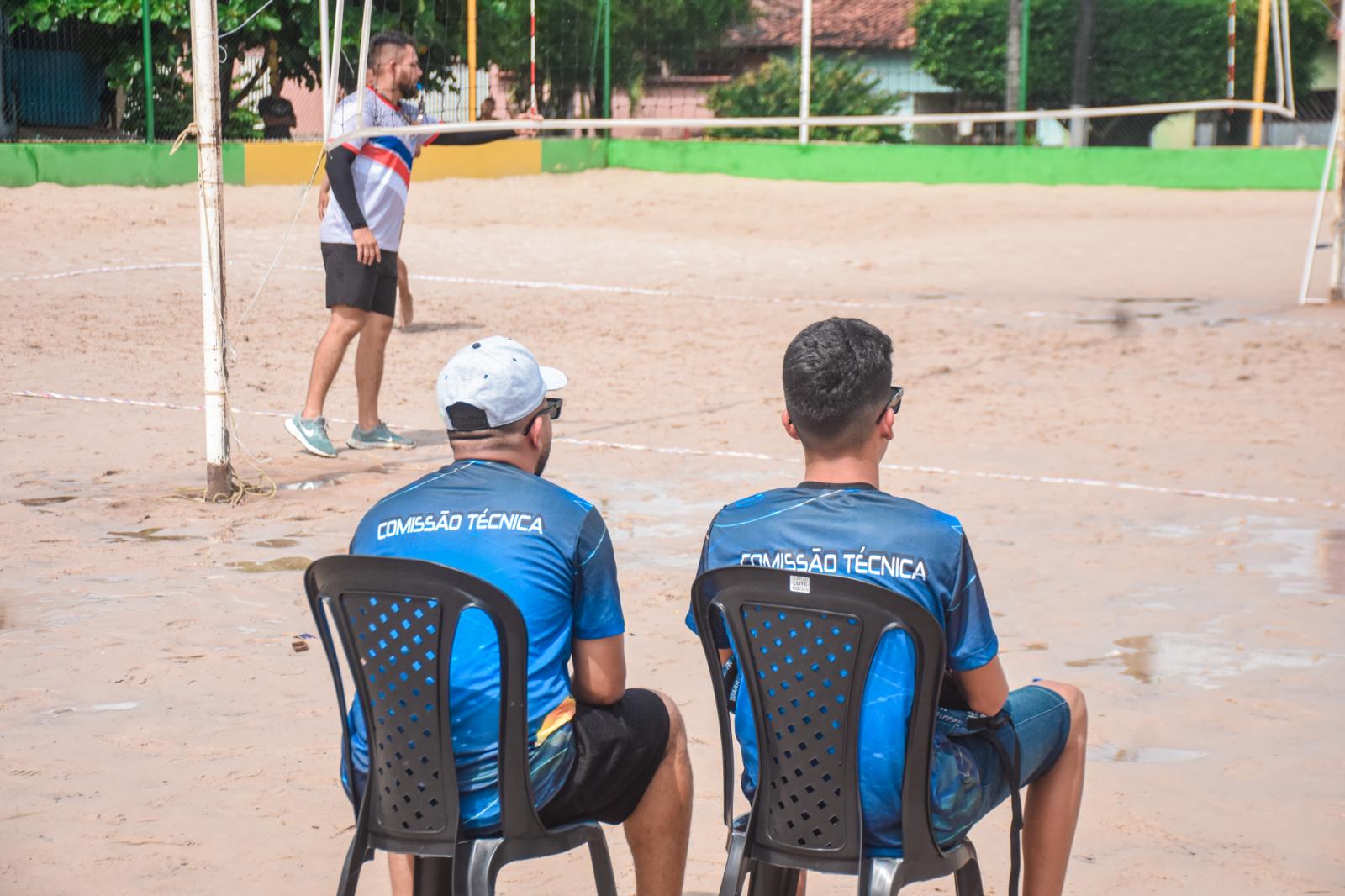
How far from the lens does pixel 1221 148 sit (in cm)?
2058

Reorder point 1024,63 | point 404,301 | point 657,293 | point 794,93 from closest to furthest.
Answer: point 404,301 < point 657,293 < point 1024,63 < point 794,93

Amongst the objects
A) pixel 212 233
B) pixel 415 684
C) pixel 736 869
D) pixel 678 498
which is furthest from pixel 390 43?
pixel 736 869

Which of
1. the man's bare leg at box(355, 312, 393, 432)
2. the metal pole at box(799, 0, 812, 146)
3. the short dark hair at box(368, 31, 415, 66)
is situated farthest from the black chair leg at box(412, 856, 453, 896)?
the metal pole at box(799, 0, 812, 146)

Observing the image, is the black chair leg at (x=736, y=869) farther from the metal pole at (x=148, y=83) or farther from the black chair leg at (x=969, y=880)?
the metal pole at (x=148, y=83)

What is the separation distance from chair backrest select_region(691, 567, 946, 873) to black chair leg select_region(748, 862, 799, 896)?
0.06m

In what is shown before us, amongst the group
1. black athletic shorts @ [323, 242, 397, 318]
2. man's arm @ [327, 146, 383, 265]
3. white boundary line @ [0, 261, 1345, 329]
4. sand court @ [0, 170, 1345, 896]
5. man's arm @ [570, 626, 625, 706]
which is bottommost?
sand court @ [0, 170, 1345, 896]

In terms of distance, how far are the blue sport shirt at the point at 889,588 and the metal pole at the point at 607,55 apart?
753 inches

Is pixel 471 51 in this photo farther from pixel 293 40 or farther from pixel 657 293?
pixel 657 293

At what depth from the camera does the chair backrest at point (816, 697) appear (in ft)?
8.49

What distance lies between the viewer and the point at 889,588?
2668 millimetres

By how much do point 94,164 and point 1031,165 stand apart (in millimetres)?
11280

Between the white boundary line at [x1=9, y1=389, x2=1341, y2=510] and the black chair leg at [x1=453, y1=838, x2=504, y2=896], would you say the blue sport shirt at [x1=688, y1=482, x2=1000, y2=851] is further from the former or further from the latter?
the white boundary line at [x1=9, y1=389, x2=1341, y2=510]

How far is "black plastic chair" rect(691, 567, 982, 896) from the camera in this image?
8.50 ft

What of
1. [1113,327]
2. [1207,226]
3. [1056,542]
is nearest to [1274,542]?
[1056,542]
